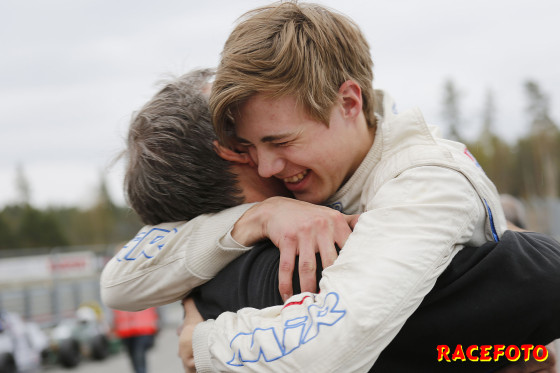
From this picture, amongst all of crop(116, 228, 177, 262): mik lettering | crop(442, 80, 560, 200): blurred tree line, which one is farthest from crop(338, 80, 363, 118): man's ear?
crop(442, 80, 560, 200): blurred tree line

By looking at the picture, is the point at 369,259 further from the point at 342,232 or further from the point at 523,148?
the point at 523,148

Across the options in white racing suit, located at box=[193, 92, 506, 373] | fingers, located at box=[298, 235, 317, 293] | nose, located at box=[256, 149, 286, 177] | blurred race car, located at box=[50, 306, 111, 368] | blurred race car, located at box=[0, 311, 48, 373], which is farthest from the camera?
blurred race car, located at box=[50, 306, 111, 368]

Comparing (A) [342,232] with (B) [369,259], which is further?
(A) [342,232]

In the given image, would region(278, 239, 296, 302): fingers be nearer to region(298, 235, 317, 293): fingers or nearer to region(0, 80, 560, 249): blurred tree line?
region(298, 235, 317, 293): fingers

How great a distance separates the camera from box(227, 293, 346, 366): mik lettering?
1.61m

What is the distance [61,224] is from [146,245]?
5917cm

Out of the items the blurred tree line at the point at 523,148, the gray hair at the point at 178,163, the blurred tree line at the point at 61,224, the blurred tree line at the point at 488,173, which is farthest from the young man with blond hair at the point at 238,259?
the blurred tree line at the point at 523,148

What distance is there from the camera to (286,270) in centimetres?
188

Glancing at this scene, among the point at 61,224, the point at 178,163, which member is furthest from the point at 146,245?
the point at 61,224

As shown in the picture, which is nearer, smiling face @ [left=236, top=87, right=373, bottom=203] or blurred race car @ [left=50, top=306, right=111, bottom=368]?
smiling face @ [left=236, top=87, right=373, bottom=203]

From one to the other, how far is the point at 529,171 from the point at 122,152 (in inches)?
2516

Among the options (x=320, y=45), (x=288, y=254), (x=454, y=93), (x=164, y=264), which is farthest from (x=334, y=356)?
(x=454, y=93)

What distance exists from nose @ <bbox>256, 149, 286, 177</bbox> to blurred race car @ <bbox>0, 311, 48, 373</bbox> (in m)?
10.2

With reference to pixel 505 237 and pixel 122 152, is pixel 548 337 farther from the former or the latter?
pixel 122 152
